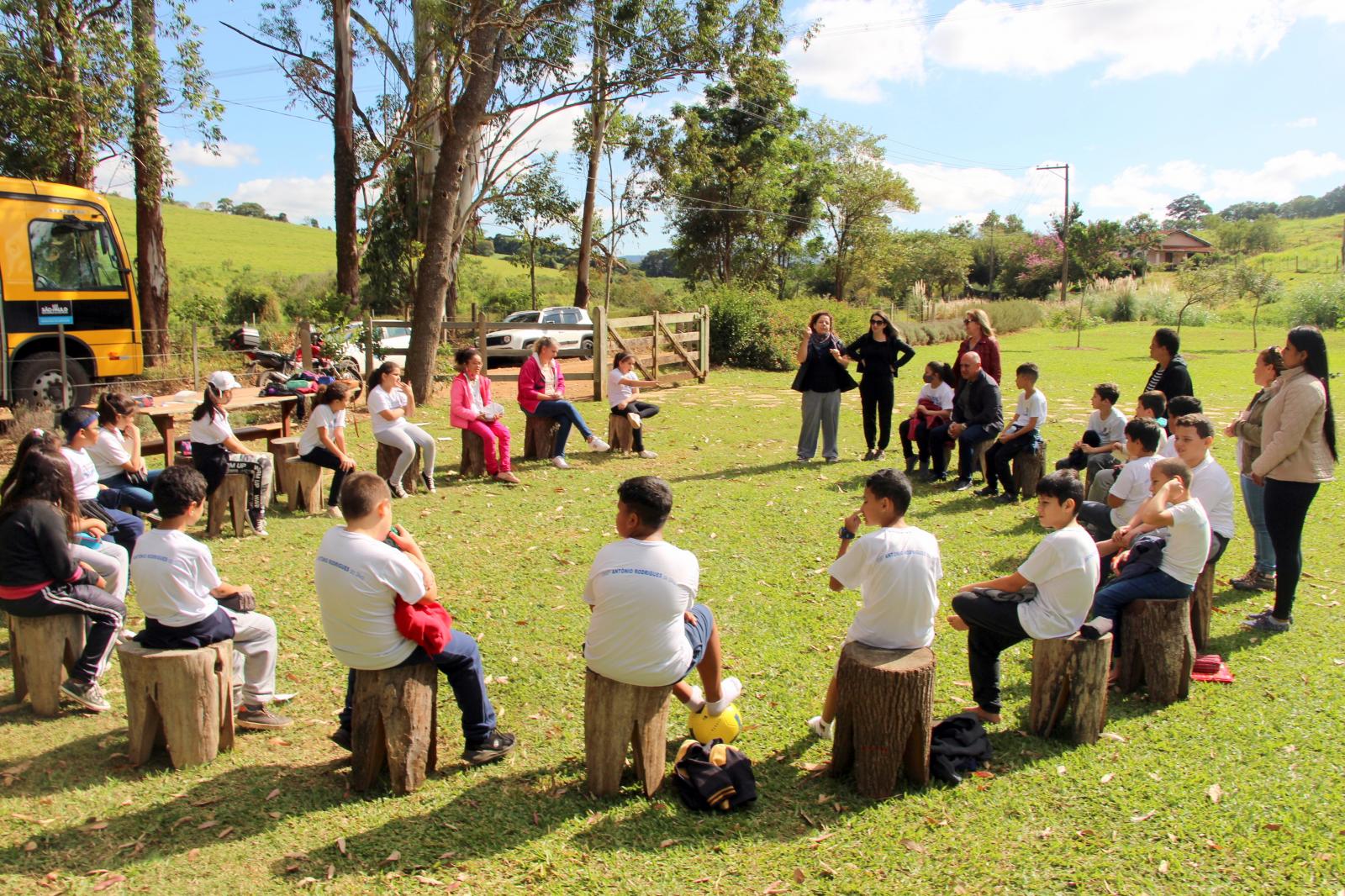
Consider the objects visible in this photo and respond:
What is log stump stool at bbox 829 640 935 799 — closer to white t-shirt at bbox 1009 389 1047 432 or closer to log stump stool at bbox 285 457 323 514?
white t-shirt at bbox 1009 389 1047 432

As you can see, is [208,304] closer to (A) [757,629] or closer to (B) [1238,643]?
(A) [757,629]

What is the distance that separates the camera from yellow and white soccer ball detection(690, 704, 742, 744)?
4.36 m

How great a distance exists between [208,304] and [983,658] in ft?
103

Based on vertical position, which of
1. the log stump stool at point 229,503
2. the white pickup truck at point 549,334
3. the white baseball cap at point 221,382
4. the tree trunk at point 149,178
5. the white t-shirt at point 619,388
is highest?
the tree trunk at point 149,178

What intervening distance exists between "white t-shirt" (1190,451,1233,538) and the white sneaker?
130 inches

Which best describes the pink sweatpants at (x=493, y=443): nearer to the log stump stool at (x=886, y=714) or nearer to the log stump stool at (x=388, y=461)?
the log stump stool at (x=388, y=461)

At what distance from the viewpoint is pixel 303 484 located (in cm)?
873

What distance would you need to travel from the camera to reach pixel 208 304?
1193 inches

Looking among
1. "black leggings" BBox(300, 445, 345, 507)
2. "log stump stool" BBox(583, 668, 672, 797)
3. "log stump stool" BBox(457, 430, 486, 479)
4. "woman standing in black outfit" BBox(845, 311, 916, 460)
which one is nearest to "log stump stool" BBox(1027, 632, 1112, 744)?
Result: "log stump stool" BBox(583, 668, 672, 797)

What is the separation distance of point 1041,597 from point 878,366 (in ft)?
21.9

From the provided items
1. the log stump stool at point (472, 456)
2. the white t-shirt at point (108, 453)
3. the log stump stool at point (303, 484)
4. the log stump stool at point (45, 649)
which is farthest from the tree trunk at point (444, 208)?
the log stump stool at point (45, 649)

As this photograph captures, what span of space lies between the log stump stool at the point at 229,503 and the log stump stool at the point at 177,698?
386 centimetres

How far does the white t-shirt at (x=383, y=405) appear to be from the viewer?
9133mm

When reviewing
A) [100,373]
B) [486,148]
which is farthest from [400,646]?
[486,148]
